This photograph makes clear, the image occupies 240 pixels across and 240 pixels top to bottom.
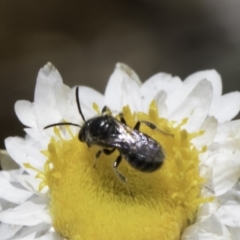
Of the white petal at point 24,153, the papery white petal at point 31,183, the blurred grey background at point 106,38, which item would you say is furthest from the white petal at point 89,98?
the blurred grey background at point 106,38

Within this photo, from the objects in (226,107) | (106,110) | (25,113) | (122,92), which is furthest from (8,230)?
(226,107)

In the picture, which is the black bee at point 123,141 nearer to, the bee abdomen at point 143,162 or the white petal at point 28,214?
the bee abdomen at point 143,162

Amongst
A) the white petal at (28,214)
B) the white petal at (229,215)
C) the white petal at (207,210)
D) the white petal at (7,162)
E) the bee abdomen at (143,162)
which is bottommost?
the white petal at (28,214)

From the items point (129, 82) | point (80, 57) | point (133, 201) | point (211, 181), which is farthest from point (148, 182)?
point (80, 57)

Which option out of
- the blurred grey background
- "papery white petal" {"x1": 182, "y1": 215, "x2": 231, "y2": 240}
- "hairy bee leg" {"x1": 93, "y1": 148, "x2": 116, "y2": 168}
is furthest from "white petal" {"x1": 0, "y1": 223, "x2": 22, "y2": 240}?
the blurred grey background

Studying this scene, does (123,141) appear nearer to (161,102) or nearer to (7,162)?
(161,102)

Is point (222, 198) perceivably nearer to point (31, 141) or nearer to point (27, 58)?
point (31, 141)
